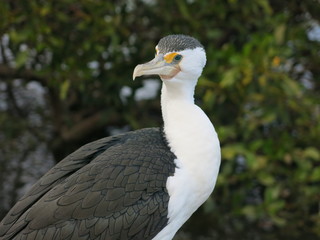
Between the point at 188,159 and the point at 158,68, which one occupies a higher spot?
the point at 158,68

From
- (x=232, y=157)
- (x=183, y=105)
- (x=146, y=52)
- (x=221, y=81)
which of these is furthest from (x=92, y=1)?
(x=183, y=105)

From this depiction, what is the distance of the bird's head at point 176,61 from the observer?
253 cm

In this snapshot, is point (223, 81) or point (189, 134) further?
point (223, 81)

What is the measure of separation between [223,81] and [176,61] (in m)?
1.12

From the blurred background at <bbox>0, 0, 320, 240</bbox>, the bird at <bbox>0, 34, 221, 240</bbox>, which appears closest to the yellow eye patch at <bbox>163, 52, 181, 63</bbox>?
the bird at <bbox>0, 34, 221, 240</bbox>

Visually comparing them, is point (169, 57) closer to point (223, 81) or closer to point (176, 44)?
point (176, 44)

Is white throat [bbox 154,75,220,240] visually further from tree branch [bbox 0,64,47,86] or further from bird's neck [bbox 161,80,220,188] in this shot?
tree branch [bbox 0,64,47,86]

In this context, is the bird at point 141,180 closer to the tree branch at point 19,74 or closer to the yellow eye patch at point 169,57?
the yellow eye patch at point 169,57

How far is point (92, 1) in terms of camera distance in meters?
3.94

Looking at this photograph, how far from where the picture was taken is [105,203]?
2.48 meters

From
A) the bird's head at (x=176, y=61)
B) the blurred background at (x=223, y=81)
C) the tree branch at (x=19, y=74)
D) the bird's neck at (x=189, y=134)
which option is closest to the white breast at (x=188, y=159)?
the bird's neck at (x=189, y=134)

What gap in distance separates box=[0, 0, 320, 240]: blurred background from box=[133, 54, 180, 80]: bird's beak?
1.11m

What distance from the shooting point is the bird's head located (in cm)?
253

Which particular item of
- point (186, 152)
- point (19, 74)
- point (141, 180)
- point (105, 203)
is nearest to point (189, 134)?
point (186, 152)
